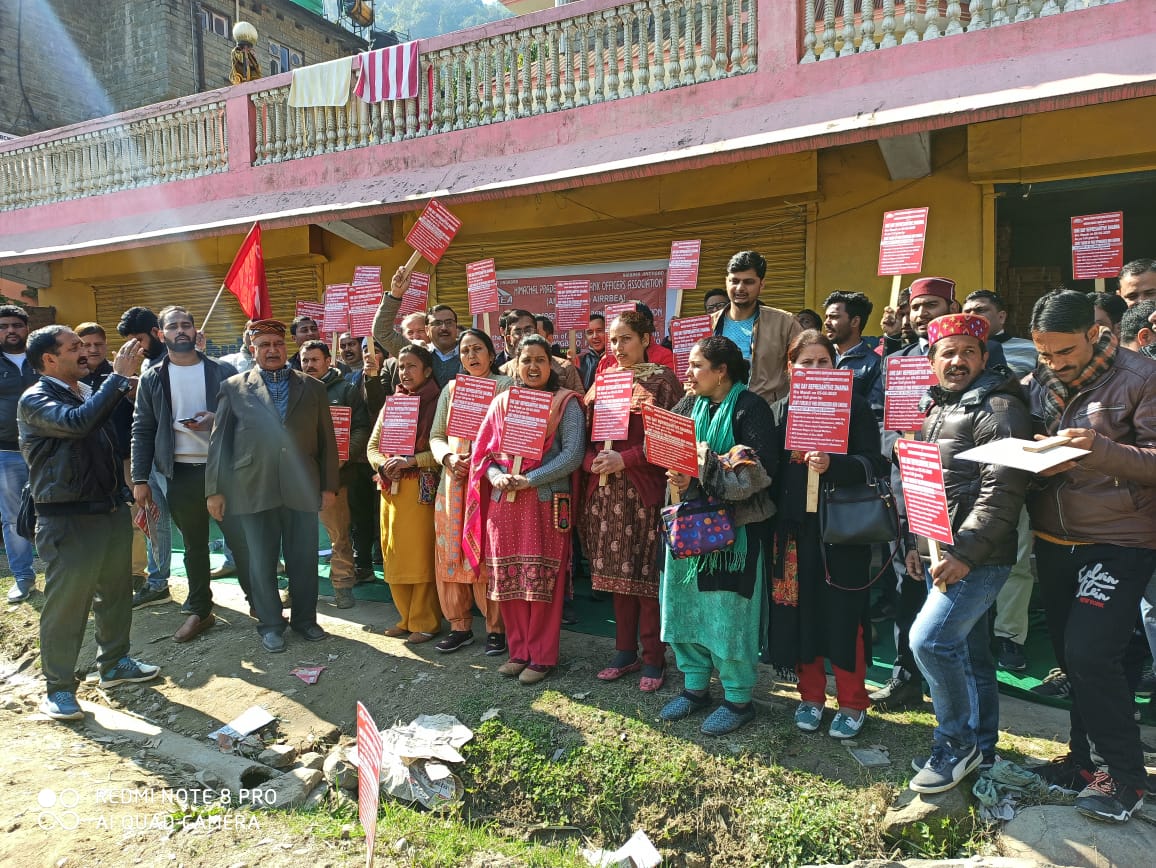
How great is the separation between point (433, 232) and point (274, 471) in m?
2.14

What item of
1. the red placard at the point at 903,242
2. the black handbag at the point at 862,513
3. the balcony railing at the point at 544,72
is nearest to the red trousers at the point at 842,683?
the black handbag at the point at 862,513

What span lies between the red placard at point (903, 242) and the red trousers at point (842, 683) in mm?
2270

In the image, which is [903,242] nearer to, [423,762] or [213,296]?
[423,762]

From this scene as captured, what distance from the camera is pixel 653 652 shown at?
4090 millimetres

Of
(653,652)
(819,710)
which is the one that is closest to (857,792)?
(819,710)

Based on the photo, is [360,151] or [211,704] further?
[360,151]

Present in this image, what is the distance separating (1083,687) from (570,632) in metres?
2.83

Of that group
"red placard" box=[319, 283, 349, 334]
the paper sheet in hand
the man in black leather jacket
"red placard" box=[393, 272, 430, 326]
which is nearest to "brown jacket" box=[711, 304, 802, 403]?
the paper sheet in hand

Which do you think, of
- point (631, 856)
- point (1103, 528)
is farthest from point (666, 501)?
point (1103, 528)

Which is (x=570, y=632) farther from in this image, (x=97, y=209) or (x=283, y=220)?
(x=97, y=209)

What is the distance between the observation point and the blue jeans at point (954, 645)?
2861mm

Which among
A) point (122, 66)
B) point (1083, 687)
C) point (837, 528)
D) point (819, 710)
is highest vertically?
point (122, 66)

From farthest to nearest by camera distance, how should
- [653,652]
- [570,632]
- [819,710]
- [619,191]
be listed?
[619,191], [570,632], [653,652], [819,710]

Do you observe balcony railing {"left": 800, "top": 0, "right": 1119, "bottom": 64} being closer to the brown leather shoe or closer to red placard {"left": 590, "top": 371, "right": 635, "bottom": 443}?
red placard {"left": 590, "top": 371, "right": 635, "bottom": 443}
